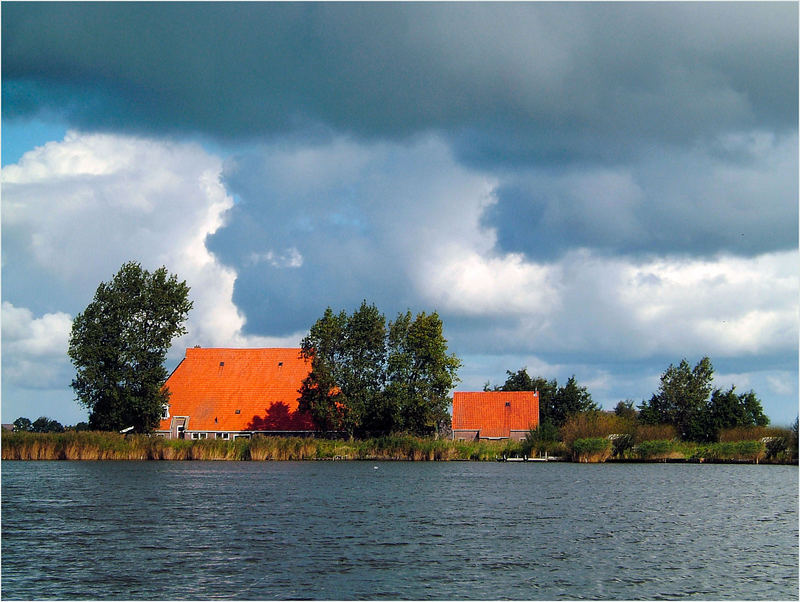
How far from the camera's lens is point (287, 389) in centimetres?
7975

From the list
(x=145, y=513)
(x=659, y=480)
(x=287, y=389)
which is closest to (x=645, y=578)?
(x=145, y=513)

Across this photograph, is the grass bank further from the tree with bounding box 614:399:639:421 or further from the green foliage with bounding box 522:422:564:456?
the tree with bounding box 614:399:639:421

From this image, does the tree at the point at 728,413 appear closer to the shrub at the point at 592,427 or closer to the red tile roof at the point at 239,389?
the shrub at the point at 592,427

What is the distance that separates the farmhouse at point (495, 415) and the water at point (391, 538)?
36.0m

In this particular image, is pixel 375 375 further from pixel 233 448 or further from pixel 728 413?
pixel 728 413

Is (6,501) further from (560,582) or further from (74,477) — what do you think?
(560,582)

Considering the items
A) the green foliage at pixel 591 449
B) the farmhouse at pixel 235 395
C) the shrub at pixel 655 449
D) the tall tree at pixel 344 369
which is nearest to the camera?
the green foliage at pixel 591 449

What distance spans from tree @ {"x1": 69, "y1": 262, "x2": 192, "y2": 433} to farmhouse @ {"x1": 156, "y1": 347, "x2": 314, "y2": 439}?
3.75 meters

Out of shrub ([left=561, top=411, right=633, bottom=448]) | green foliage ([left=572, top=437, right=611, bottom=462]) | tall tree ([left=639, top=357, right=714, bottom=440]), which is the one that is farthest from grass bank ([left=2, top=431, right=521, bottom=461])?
tall tree ([left=639, top=357, right=714, bottom=440])

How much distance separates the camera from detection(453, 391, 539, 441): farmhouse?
80.5m

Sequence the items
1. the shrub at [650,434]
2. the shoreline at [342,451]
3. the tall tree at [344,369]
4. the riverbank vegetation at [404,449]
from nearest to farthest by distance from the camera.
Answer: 1. the shoreline at [342,451]
2. the riverbank vegetation at [404,449]
3. the shrub at [650,434]
4. the tall tree at [344,369]

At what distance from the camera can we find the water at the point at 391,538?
1792 cm

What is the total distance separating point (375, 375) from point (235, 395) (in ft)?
50.3

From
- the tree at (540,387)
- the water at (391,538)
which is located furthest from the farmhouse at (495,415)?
the water at (391,538)
